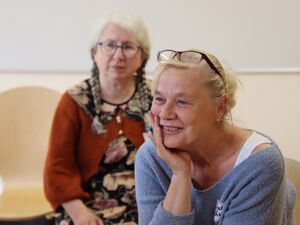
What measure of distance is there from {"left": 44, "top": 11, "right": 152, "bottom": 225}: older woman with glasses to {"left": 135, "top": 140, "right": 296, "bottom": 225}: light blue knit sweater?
1.32 feet

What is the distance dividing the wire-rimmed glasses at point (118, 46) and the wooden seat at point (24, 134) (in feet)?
2.07

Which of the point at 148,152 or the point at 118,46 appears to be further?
the point at 118,46

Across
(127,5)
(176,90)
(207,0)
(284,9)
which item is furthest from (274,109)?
(176,90)

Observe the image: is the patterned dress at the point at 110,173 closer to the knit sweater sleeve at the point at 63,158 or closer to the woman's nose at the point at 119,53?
the knit sweater sleeve at the point at 63,158

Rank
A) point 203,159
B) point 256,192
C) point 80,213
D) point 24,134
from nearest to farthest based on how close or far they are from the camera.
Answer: point 256,192
point 203,159
point 80,213
point 24,134


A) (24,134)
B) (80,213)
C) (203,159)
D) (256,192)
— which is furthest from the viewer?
(24,134)

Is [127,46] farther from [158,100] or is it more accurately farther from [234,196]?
[234,196]

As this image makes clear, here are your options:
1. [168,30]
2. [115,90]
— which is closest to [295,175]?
[115,90]

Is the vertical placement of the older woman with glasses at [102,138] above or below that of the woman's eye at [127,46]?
below

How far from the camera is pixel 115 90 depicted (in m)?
1.66

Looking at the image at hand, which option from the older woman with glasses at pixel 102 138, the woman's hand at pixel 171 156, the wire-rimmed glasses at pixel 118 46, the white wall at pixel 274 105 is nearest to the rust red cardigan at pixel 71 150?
the older woman with glasses at pixel 102 138

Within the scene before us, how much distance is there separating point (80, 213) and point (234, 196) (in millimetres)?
664

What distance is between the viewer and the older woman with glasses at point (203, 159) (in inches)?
43.6

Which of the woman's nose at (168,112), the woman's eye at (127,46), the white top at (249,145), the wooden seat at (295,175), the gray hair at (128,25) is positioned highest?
the gray hair at (128,25)
